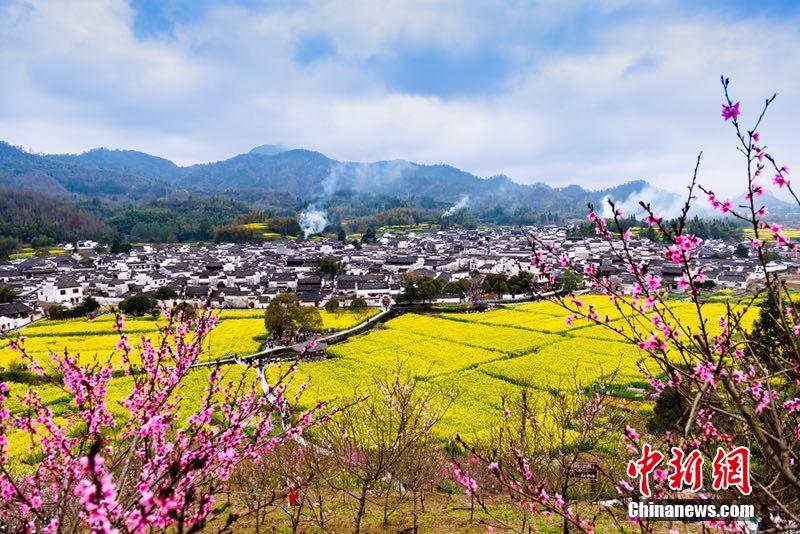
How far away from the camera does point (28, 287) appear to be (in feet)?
180

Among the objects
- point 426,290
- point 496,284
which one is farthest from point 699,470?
point 496,284

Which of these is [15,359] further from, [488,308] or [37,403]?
[488,308]

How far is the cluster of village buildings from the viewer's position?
5084 cm

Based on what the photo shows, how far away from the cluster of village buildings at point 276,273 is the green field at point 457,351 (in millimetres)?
5550

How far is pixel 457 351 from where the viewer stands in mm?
Answer: 31828

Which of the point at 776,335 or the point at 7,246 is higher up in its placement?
the point at 776,335

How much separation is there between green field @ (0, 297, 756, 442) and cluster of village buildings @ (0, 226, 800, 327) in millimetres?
5550

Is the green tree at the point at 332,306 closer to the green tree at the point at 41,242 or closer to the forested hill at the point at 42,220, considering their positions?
the green tree at the point at 41,242

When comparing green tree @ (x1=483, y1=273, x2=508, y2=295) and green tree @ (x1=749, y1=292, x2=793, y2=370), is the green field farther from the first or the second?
green tree @ (x1=749, y1=292, x2=793, y2=370)

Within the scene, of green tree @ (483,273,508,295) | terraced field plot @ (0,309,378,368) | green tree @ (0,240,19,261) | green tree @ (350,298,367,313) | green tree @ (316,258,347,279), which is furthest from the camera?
green tree @ (0,240,19,261)

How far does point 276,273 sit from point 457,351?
3564 centimetres

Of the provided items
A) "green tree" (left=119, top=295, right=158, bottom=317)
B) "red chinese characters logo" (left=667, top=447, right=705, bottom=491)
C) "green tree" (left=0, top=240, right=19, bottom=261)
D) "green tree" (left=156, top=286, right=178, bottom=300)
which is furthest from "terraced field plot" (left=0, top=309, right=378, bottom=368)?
"green tree" (left=0, top=240, right=19, bottom=261)

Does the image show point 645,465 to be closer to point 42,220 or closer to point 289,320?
point 289,320

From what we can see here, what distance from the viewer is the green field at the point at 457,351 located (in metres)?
23.1
